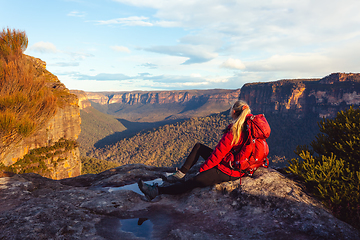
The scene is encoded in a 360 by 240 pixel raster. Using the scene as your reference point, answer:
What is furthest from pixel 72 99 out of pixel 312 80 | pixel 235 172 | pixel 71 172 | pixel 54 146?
pixel 312 80

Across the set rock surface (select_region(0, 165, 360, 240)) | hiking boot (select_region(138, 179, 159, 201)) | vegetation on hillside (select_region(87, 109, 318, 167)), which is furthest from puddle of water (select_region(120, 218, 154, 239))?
vegetation on hillside (select_region(87, 109, 318, 167))

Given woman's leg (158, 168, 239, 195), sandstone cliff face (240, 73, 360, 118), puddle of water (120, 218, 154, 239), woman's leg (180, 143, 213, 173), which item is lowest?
puddle of water (120, 218, 154, 239)

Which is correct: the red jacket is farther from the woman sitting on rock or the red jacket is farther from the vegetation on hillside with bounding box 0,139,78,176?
the vegetation on hillside with bounding box 0,139,78,176

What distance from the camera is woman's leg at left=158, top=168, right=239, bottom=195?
527 centimetres

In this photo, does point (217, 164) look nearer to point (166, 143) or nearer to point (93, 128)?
point (166, 143)

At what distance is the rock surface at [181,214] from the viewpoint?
11.6 feet

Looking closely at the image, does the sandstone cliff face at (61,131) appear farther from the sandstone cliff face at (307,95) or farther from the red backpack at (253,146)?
the sandstone cliff face at (307,95)

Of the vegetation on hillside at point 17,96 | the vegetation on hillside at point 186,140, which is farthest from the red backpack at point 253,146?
the vegetation on hillside at point 186,140

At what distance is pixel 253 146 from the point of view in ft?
16.0

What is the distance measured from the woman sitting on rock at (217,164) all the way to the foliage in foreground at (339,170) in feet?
6.55

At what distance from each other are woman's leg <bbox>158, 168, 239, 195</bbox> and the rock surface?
0.17m

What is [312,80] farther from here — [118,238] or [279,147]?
[118,238]

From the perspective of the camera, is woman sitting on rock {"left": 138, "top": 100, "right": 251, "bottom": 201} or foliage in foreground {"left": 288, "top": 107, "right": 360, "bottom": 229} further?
woman sitting on rock {"left": 138, "top": 100, "right": 251, "bottom": 201}

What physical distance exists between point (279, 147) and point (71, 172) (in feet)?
265
